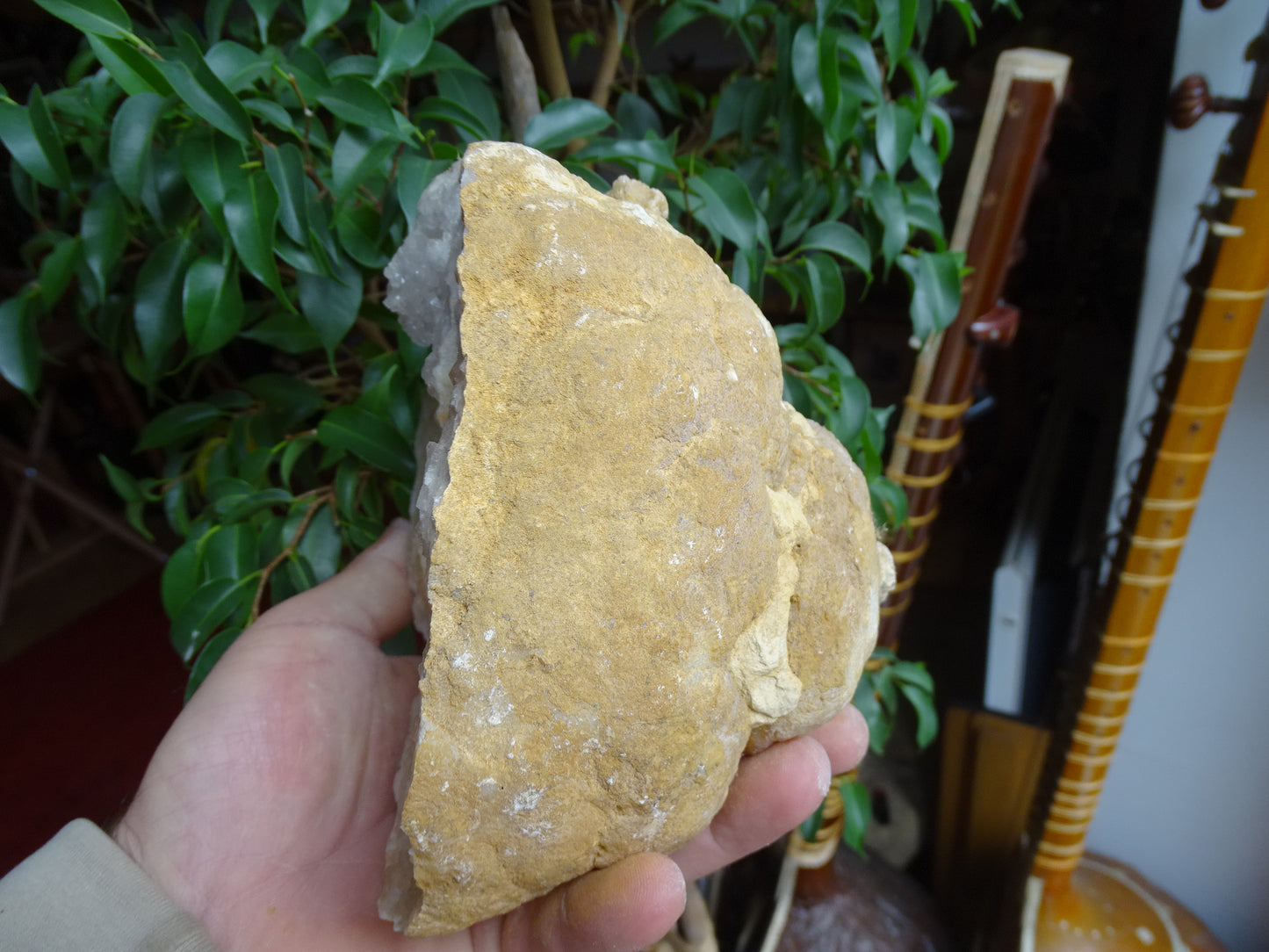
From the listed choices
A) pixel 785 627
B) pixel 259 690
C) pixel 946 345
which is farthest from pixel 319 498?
pixel 946 345

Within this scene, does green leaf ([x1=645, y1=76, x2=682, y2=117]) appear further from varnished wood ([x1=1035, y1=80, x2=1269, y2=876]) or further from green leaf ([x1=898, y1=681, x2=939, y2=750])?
green leaf ([x1=898, y1=681, x2=939, y2=750])

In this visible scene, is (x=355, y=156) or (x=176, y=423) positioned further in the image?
(x=176, y=423)

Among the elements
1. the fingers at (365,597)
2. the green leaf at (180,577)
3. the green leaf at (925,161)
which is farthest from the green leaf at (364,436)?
the green leaf at (925,161)

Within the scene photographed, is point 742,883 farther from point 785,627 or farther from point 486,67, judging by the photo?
point 486,67

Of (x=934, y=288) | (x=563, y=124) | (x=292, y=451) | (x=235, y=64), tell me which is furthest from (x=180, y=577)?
(x=934, y=288)

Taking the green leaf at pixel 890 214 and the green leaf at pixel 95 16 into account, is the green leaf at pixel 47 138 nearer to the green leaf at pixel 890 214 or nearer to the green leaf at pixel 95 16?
the green leaf at pixel 95 16

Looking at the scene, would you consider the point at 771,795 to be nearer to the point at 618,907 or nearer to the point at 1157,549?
the point at 618,907
